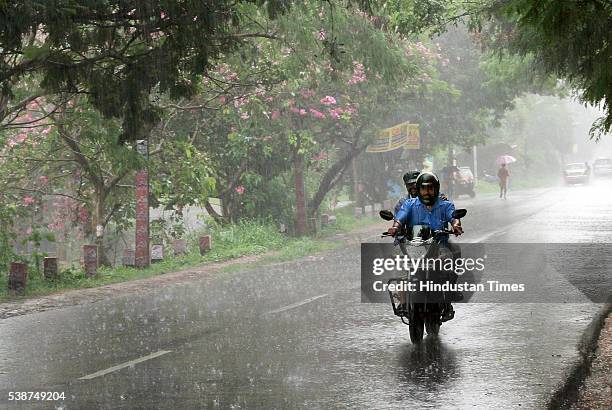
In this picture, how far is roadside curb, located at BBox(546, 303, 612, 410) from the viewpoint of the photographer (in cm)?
680

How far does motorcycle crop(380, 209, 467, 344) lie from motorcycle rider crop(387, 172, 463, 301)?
0.07 metres

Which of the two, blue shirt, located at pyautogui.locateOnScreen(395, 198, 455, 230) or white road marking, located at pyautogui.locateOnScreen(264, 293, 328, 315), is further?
white road marking, located at pyautogui.locateOnScreen(264, 293, 328, 315)

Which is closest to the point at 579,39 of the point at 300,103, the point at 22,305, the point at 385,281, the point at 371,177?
the point at 385,281

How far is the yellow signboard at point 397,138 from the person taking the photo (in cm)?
3294

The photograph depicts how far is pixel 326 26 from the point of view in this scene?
19000mm

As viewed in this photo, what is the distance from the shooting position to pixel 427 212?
30.1 ft

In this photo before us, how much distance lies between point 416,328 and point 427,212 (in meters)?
1.24

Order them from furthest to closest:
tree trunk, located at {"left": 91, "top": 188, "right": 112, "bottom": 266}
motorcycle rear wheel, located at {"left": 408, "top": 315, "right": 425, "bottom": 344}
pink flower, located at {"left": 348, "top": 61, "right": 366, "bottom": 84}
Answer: pink flower, located at {"left": 348, "top": 61, "right": 366, "bottom": 84}, tree trunk, located at {"left": 91, "top": 188, "right": 112, "bottom": 266}, motorcycle rear wheel, located at {"left": 408, "top": 315, "right": 425, "bottom": 344}

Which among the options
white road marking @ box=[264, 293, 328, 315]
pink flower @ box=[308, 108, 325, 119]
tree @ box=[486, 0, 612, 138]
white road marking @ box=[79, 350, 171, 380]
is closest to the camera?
tree @ box=[486, 0, 612, 138]

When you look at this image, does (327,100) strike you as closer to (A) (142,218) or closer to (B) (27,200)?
(A) (142,218)

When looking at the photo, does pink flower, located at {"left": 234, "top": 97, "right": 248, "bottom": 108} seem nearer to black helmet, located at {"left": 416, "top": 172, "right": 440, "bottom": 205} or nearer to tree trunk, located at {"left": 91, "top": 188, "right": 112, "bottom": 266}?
tree trunk, located at {"left": 91, "top": 188, "right": 112, "bottom": 266}

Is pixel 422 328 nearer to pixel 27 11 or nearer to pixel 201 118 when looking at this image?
pixel 27 11

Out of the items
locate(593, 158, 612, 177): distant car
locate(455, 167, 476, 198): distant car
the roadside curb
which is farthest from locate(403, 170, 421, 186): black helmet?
locate(593, 158, 612, 177): distant car

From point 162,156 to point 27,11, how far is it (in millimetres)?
10590
